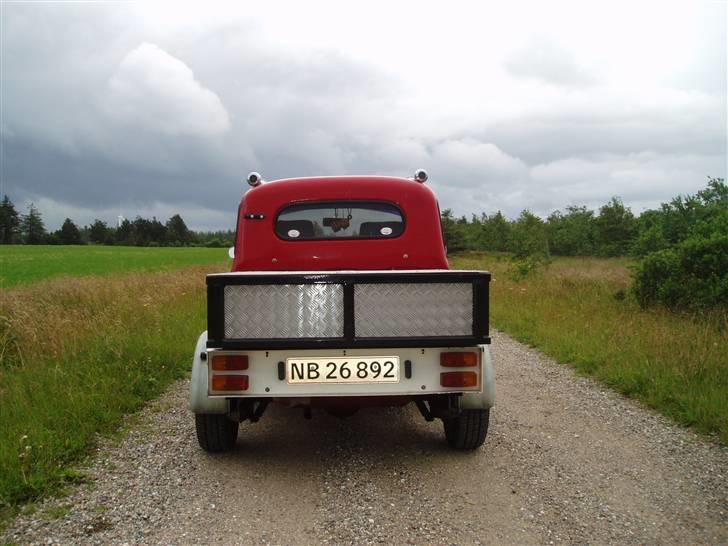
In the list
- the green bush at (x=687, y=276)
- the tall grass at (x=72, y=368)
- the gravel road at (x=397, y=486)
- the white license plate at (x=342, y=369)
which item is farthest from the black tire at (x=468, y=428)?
the green bush at (x=687, y=276)

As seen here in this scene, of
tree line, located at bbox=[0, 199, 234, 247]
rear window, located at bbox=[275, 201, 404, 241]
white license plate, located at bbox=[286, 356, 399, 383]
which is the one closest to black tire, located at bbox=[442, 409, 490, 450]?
white license plate, located at bbox=[286, 356, 399, 383]

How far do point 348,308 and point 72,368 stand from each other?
11.9ft

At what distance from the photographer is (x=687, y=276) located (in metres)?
8.50

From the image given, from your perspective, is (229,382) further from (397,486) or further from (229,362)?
(397,486)

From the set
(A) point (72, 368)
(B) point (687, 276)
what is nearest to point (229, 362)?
(A) point (72, 368)

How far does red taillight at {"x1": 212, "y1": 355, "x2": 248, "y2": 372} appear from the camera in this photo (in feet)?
10.2

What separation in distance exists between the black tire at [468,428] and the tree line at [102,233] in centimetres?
8737

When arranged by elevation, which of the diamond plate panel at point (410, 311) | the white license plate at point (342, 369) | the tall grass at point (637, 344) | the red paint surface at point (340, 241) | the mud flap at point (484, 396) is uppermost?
the red paint surface at point (340, 241)

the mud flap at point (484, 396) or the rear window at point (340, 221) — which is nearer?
the mud flap at point (484, 396)

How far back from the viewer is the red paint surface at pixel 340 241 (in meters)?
4.56

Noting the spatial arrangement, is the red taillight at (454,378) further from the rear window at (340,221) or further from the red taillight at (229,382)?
the rear window at (340,221)

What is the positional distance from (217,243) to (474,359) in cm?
10174

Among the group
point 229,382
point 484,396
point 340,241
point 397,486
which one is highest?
point 340,241

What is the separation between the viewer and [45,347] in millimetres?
6070
